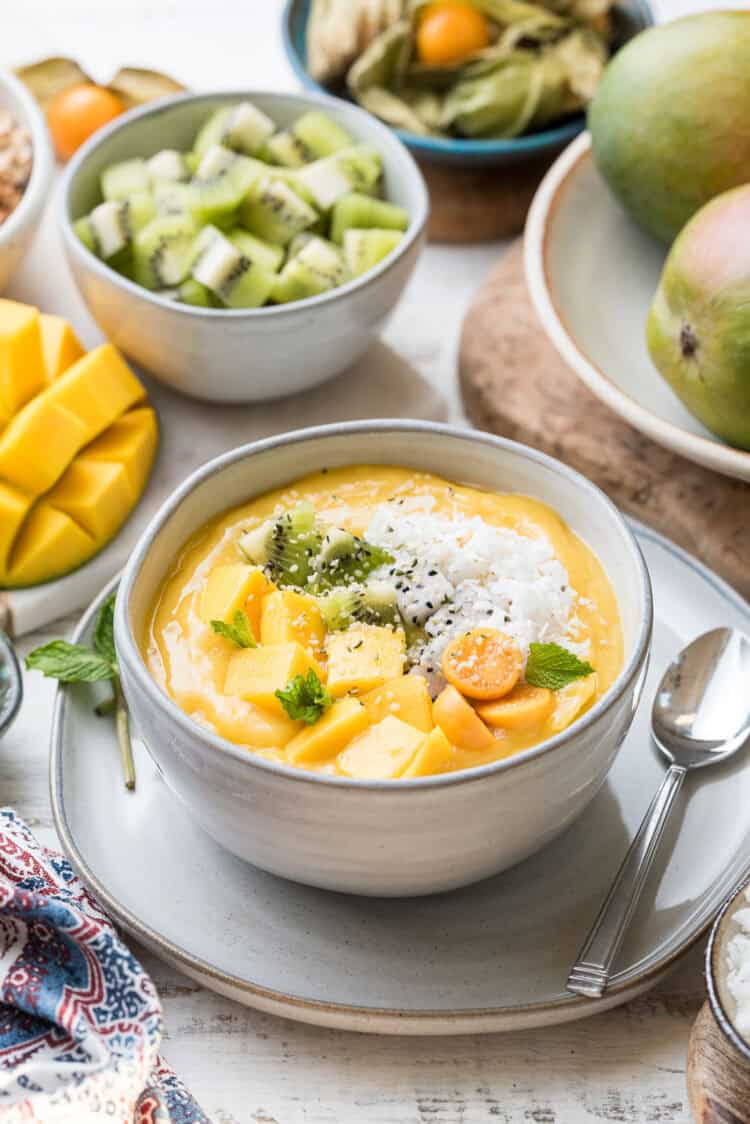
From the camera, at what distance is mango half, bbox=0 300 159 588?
84.4 inches

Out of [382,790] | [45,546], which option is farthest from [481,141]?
[382,790]

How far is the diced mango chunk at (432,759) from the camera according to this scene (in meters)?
1.51

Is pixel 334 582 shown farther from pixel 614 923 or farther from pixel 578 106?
pixel 578 106

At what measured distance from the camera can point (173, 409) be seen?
2.50 m

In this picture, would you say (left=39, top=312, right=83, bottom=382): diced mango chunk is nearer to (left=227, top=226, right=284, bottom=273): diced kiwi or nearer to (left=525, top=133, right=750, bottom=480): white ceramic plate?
(left=227, top=226, right=284, bottom=273): diced kiwi

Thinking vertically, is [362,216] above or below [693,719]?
above

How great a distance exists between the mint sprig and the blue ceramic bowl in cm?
140

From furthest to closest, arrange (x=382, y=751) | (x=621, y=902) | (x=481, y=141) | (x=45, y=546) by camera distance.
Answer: (x=481, y=141) → (x=45, y=546) → (x=621, y=902) → (x=382, y=751)

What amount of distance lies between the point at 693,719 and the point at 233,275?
1.11m

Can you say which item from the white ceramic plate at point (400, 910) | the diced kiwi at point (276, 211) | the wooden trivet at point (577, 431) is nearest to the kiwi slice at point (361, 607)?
the white ceramic plate at point (400, 910)

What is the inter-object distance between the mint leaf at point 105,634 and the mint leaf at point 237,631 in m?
0.30

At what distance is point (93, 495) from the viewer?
218 centimetres

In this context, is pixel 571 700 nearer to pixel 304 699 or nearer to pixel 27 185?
pixel 304 699

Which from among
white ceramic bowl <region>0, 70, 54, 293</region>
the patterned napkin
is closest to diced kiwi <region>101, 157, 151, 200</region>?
white ceramic bowl <region>0, 70, 54, 293</region>
